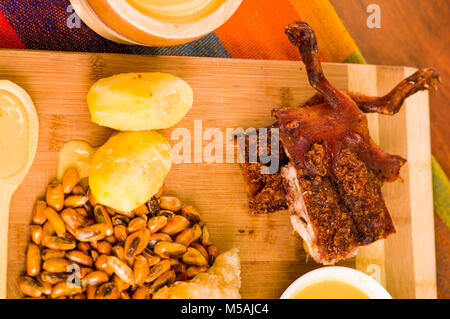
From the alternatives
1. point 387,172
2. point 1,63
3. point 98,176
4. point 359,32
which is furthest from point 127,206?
point 359,32

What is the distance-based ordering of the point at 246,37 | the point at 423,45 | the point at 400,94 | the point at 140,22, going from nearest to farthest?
the point at 140,22, the point at 400,94, the point at 246,37, the point at 423,45

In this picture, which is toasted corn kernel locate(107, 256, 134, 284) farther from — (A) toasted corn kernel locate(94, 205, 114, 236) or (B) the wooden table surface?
(B) the wooden table surface

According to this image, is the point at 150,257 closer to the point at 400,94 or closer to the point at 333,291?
the point at 333,291

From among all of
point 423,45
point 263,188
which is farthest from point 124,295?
point 423,45

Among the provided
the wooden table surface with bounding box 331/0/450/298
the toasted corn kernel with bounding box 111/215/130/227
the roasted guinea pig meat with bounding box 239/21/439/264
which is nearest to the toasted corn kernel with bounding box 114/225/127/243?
the toasted corn kernel with bounding box 111/215/130/227

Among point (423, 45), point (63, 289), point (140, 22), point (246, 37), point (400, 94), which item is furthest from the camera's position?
point (423, 45)

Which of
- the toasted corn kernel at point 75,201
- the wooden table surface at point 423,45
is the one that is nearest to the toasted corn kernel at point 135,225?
the toasted corn kernel at point 75,201
